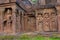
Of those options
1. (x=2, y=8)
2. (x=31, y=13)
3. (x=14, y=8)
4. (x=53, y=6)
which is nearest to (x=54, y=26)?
(x=53, y=6)

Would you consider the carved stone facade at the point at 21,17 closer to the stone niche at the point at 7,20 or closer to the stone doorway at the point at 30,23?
the stone niche at the point at 7,20

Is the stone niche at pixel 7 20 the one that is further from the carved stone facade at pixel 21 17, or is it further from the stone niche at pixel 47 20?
the stone niche at pixel 47 20

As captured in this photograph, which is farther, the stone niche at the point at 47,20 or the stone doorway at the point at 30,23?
the stone doorway at the point at 30,23

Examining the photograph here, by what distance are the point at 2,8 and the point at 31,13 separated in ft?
9.56

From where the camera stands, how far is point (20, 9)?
1389cm

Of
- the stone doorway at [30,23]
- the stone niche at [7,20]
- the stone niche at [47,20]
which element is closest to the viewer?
the stone niche at [7,20]

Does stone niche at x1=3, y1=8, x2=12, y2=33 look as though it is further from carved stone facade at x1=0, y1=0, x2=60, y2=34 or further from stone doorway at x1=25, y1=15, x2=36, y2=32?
stone doorway at x1=25, y1=15, x2=36, y2=32

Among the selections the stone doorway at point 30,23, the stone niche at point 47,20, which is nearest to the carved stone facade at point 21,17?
the stone niche at point 47,20

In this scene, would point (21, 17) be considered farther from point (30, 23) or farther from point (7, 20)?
point (7, 20)

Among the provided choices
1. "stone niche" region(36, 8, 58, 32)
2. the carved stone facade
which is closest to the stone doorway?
the carved stone facade

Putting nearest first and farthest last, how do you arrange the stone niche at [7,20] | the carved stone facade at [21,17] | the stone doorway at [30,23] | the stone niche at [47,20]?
the carved stone facade at [21,17] < the stone niche at [7,20] < the stone niche at [47,20] < the stone doorway at [30,23]

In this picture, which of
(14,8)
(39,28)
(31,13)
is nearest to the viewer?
(14,8)

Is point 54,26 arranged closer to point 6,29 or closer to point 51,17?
point 51,17

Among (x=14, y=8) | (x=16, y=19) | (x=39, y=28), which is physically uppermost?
(x=14, y=8)
